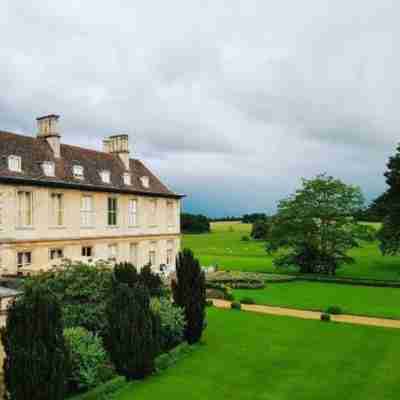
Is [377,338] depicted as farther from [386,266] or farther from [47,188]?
[386,266]

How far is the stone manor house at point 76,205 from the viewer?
30333mm

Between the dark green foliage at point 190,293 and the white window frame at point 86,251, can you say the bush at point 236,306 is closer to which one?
the dark green foliage at point 190,293

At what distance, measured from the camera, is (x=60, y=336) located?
12.9 metres

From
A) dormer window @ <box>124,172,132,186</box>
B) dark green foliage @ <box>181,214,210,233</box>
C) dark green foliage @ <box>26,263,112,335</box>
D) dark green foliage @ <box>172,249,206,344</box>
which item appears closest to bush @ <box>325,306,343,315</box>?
dark green foliage @ <box>172,249,206,344</box>

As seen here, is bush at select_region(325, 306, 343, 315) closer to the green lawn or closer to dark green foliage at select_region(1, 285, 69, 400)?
the green lawn

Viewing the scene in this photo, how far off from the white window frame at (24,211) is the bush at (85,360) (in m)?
17.1

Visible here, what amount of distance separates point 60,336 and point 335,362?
37.9 ft

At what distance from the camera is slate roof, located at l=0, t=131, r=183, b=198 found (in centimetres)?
3158

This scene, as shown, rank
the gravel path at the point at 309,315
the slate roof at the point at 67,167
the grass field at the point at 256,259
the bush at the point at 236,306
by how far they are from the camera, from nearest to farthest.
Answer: the gravel path at the point at 309,315, the bush at the point at 236,306, the slate roof at the point at 67,167, the grass field at the point at 256,259

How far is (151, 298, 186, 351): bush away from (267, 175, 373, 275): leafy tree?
31.9m

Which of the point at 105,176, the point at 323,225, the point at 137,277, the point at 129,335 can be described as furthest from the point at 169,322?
the point at 323,225

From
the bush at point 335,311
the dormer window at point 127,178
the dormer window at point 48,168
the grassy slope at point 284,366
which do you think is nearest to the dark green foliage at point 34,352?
the grassy slope at point 284,366

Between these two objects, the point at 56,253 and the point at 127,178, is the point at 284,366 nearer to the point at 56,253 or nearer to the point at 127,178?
the point at 56,253

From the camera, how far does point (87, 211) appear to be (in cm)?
3650
